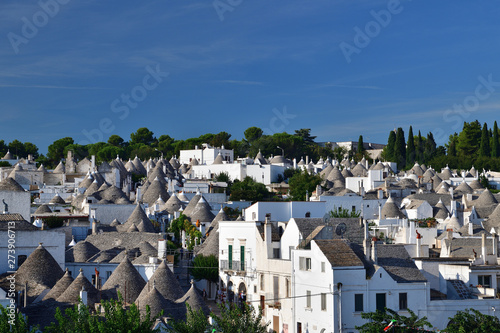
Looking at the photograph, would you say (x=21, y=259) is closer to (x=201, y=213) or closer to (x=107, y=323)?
(x=107, y=323)

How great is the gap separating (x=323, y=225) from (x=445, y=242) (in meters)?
9.51

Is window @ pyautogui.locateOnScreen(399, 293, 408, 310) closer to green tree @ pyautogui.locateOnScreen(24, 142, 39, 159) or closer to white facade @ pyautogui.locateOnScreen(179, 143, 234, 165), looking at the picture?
white facade @ pyautogui.locateOnScreen(179, 143, 234, 165)

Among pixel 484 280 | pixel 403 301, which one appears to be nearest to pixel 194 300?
pixel 403 301

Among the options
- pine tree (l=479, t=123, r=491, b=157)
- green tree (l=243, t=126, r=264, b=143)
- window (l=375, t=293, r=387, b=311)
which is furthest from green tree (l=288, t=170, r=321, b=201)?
green tree (l=243, t=126, r=264, b=143)

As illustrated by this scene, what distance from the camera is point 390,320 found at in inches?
1113

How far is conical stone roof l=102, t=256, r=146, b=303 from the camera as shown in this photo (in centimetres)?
3632

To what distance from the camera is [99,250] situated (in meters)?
46.8

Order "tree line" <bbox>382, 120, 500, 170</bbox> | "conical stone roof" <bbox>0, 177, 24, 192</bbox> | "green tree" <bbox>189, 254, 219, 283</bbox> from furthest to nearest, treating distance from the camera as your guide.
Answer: "tree line" <bbox>382, 120, 500, 170</bbox>, "conical stone roof" <bbox>0, 177, 24, 192</bbox>, "green tree" <bbox>189, 254, 219, 283</bbox>

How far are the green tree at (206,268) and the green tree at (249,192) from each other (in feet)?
108

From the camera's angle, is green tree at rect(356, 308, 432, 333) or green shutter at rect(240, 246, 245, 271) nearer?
green tree at rect(356, 308, 432, 333)

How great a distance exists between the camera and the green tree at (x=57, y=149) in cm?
13075

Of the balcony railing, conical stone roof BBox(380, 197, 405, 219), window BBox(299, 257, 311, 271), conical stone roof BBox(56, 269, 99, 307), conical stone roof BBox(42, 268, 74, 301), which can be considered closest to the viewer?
window BBox(299, 257, 311, 271)

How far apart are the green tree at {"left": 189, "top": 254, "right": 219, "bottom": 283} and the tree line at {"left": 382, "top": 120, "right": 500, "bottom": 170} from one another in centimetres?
7136

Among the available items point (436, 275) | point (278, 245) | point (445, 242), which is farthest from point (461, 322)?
point (445, 242)
